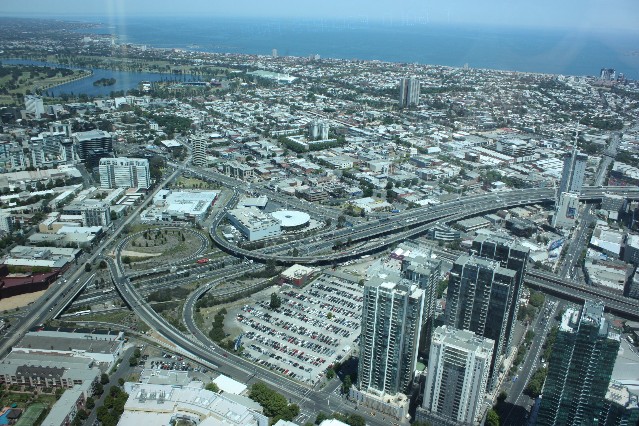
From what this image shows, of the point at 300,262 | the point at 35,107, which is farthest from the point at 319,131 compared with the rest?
the point at 35,107

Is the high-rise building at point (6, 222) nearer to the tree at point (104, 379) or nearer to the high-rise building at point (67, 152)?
the high-rise building at point (67, 152)

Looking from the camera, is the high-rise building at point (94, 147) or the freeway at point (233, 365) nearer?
the freeway at point (233, 365)

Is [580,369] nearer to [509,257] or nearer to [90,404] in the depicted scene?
[509,257]

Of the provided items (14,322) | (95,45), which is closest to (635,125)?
(14,322)

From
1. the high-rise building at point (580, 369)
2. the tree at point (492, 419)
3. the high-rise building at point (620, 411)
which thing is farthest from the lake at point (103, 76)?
the high-rise building at point (620, 411)

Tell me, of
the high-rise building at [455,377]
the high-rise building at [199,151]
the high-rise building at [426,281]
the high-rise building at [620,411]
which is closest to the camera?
the high-rise building at [620,411]
